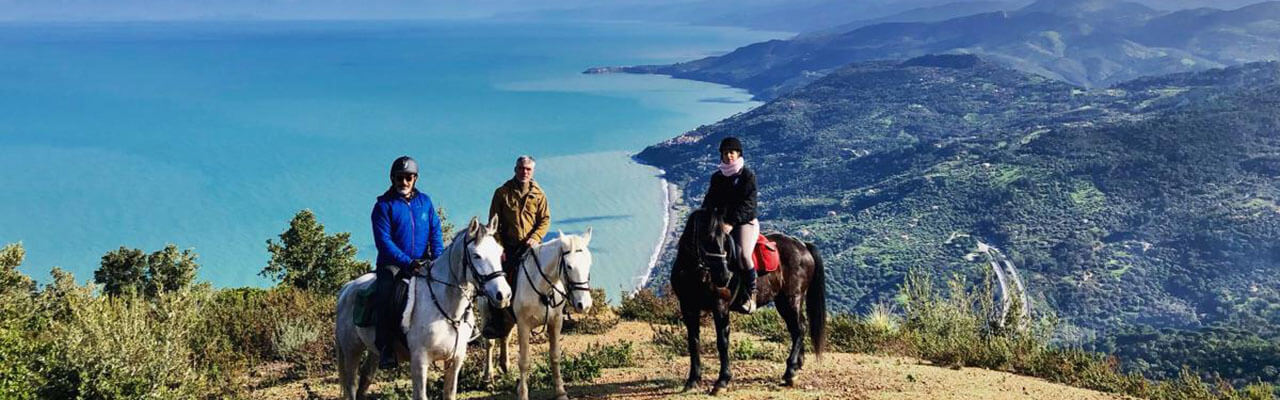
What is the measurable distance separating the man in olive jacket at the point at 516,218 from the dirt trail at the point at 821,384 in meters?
0.84

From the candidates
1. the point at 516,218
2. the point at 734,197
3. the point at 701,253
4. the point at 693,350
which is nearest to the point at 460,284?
the point at 516,218

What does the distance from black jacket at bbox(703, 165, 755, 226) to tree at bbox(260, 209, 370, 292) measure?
14986 mm

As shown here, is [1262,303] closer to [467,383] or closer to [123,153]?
[467,383]

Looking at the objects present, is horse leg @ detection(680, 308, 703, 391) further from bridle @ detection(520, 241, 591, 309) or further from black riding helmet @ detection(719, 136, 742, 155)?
black riding helmet @ detection(719, 136, 742, 155)

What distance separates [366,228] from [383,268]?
8028 centimetres

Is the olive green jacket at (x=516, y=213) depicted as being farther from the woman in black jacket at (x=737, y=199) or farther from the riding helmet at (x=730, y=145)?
the riding helmet at (x=730, y=145)

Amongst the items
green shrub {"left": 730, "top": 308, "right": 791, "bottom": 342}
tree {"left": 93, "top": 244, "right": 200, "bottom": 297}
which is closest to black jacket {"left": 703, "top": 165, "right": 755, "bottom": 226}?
green shrub {"left": 730, "top": 308, "right": 791, "bottom": 342}

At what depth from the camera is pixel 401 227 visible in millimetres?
6664

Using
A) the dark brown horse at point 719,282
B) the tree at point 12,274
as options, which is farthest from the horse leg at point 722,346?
the tree at point 12,274

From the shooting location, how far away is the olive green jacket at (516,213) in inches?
346

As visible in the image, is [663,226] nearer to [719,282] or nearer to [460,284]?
[719,282]

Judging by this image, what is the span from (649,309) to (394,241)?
841cm

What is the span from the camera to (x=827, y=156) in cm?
13775

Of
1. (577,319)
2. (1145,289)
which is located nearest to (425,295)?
(577,319)
